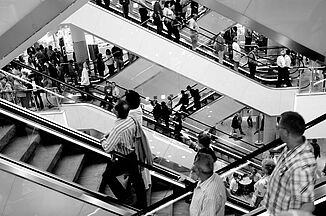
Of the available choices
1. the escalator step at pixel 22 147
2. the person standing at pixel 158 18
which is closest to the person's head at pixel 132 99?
the escalator step at pixel 22 147

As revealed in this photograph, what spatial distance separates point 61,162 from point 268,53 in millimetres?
10870

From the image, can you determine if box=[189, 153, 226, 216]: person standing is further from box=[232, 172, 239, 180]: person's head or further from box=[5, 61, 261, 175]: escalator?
box=[5, 61, 261, 175]: escalator

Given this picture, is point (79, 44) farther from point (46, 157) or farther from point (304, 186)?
point (304, 186)

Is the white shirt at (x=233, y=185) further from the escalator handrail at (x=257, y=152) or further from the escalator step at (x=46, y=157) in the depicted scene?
the escalator step at (x=46, y=157)

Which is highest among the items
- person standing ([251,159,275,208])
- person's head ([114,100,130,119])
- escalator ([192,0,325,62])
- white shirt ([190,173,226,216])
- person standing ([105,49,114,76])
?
person standing ([105,49,114,76])

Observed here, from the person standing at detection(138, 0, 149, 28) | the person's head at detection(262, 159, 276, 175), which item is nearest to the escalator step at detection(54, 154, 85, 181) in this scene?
the person's head at detection(262, 159, 276, 175)

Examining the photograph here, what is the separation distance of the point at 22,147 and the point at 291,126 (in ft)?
13.4

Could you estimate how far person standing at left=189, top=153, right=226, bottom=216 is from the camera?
3.60m

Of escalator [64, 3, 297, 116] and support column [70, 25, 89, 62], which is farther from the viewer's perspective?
support column [70, 25, 89, 62]

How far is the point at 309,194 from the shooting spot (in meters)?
2.94

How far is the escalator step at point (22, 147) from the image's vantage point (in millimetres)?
5867

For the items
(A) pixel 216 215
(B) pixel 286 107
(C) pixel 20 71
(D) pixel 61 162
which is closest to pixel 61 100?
(C) pixel 20 71

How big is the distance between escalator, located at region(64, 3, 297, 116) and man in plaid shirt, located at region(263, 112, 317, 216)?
412 inches

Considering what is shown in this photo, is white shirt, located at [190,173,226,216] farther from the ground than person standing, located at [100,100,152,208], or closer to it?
closer to it
